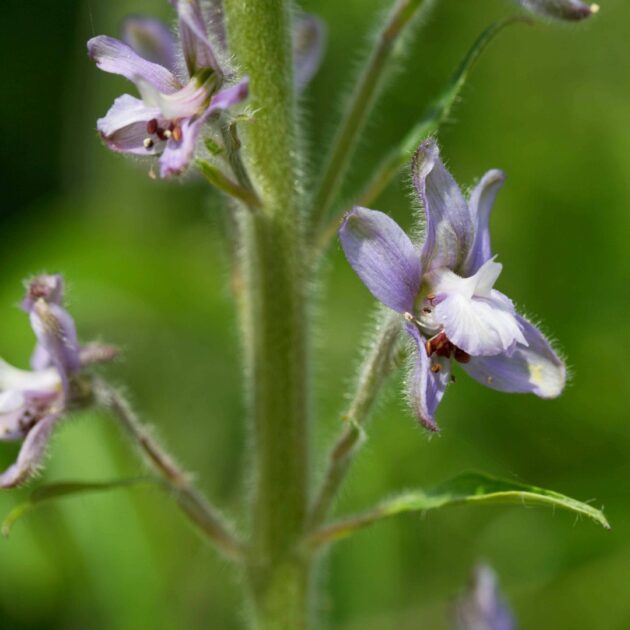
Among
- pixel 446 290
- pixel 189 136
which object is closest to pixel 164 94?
pixel 189 136

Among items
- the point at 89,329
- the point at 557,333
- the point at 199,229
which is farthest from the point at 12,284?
the point at 557,333

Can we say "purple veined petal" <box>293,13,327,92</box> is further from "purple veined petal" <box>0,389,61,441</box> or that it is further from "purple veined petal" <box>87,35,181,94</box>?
"purple veined petal" <box>0,389,61,441</box>

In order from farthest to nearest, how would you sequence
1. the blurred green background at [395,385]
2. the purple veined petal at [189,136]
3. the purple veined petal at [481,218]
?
the blurred green background at [395,385] < the purple veined petal at [481,218] < the purple veined petal at [189,136]

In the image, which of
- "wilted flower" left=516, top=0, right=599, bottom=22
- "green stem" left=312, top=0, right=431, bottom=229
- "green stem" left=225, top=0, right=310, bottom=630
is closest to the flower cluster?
"green stem" left=225, top=0, right=310, bottom=630

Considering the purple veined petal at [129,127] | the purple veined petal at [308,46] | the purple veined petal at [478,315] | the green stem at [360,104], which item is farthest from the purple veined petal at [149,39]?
the purple veined petal at [478,315]

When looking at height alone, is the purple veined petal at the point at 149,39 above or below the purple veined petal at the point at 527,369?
above

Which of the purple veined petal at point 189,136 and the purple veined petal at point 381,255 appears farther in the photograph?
the purple veined petal at point 381,255

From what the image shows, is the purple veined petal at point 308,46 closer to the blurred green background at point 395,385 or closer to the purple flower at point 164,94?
the blurred green background at point 395,385

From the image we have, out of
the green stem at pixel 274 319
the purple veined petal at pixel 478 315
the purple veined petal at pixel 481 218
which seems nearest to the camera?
the purple veined petal at pixel 478 315
